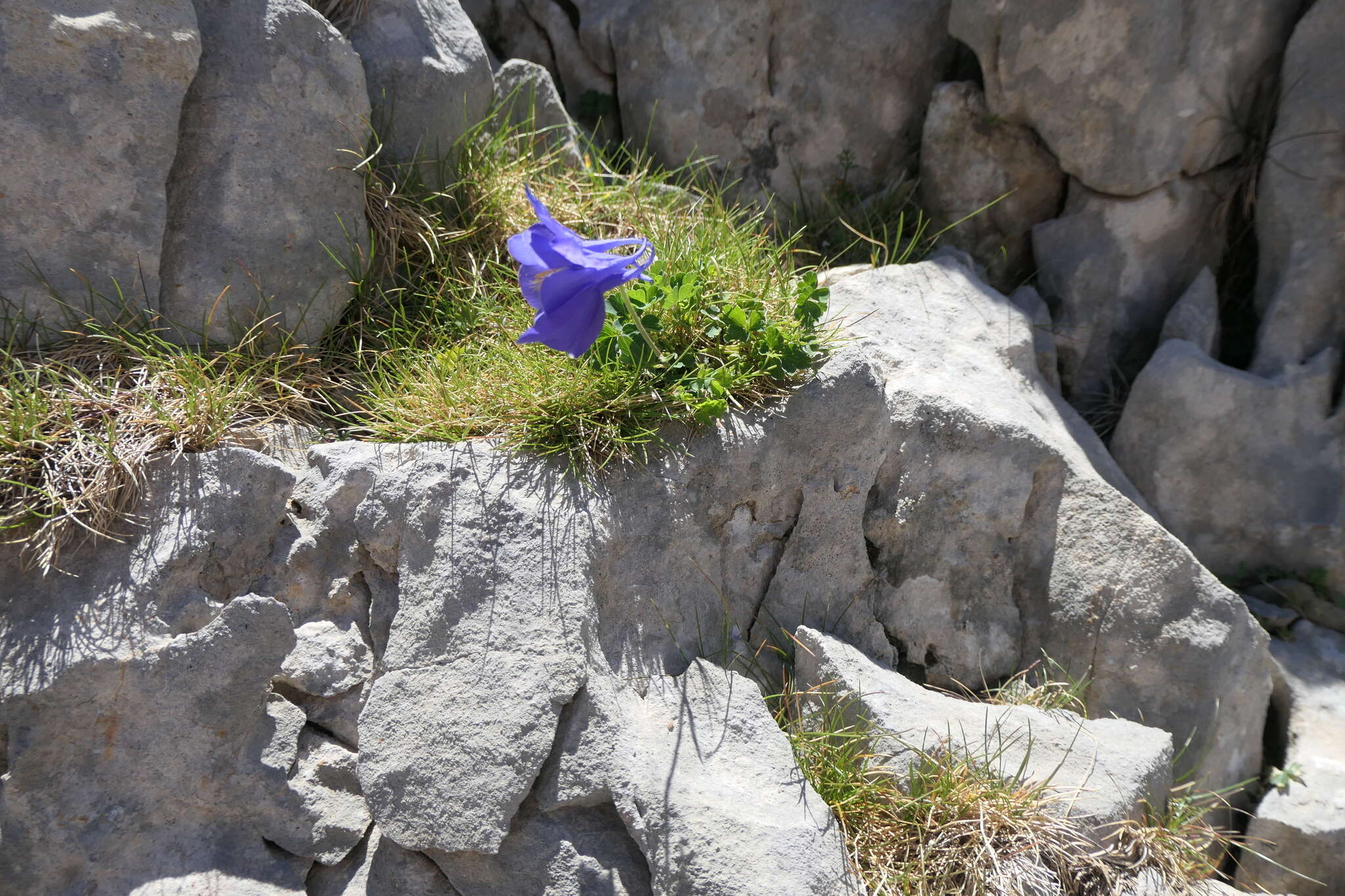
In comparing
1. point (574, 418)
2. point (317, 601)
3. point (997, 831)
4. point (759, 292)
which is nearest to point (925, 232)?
point (759, 292)

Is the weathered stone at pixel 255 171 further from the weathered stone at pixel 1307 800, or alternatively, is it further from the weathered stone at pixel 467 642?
the weathered stone at pixel 1307 800

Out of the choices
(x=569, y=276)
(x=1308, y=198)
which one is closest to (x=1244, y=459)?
(x=1308, y=198)

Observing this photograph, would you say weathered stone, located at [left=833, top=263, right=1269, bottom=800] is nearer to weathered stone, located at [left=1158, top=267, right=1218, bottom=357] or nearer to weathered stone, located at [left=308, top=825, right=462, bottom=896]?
weathered stone, located at [left=1158, top=267, right=1218, bottom=357]

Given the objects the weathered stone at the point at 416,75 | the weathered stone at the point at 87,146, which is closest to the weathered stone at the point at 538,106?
the weathered stone at the point at 416,75

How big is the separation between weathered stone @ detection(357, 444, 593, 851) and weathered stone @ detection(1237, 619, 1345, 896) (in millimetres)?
2663

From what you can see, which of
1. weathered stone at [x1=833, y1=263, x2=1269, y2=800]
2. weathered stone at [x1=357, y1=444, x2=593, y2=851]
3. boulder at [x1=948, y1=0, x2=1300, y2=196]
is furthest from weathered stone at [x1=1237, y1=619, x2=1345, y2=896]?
weathered stone at [x1=357, y1=444, x2=593, y2=851]

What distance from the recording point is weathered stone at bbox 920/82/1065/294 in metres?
4.64

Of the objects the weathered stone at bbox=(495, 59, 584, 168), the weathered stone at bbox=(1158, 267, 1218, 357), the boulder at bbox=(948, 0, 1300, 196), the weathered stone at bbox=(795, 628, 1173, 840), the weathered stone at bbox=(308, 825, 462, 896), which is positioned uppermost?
the boulder at bbox=(948, 0, 1300, 196)

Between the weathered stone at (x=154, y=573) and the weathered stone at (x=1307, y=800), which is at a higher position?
the weathered stone at (x=154, y=573)

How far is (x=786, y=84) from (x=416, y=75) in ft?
6.32

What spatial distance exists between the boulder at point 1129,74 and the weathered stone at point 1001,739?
2622 millimetres

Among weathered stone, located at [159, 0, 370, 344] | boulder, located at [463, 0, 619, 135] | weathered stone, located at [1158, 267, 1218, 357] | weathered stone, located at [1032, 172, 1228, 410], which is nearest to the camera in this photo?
weathered stone, located at [159, 0, 370, 344]

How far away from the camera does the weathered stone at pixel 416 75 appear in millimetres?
3932

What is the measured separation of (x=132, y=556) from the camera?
9.65 feet
